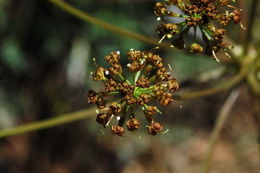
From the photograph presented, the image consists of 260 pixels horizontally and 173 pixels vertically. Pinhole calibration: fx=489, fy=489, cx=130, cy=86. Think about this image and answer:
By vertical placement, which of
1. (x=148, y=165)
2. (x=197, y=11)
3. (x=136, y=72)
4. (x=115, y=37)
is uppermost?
(x=197, y=11)

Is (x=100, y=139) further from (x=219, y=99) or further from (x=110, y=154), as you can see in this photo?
(x=219, y=99)

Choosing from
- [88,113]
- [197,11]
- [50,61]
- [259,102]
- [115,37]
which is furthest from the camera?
[50,61]

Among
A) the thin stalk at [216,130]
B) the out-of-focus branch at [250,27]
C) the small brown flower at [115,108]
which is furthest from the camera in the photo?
the thin stalk at [216,130]

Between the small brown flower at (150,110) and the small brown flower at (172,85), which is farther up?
the small brown flower at (172,85)

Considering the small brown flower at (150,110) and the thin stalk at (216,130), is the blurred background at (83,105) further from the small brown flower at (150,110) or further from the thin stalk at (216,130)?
the small brown flower at (150,110)

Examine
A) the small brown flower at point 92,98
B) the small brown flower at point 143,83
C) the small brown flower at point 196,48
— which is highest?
the small brown flower at point 196,48

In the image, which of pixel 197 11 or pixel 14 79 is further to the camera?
pixel 14 79

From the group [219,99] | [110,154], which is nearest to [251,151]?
[219,99]

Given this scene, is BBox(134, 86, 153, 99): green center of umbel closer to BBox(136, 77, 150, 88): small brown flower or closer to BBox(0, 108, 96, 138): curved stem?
BBox(136, 77, 150, 88): small brown flower

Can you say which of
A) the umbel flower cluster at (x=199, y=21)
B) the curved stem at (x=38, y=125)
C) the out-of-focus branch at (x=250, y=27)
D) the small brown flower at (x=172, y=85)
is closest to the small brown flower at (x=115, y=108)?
the small brown flower at (x=172, y=85)

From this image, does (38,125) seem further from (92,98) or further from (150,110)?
(150,110)
